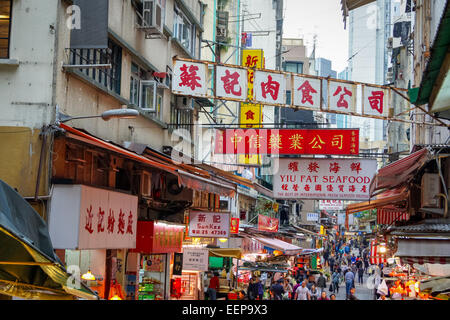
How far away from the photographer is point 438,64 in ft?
25.0

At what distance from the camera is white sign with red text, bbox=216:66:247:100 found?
1569 cm

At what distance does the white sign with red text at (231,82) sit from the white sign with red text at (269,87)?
12.4 inches

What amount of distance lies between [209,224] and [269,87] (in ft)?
20.9

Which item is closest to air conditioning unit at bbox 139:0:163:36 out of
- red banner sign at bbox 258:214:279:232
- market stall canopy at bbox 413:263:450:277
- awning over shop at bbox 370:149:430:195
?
awning over shop at bbox 370:149:430:195

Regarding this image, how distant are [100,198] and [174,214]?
27.3 ft

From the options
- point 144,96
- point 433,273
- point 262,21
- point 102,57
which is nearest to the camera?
point 102,57

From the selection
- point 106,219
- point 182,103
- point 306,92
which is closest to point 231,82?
point 306,92

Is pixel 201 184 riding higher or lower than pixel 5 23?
lower

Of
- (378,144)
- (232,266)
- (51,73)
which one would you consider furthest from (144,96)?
(378,144)

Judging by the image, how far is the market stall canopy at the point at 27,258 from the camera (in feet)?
16.5

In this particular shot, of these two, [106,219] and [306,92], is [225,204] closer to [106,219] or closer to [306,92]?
[306,92]

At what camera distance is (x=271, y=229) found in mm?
33469

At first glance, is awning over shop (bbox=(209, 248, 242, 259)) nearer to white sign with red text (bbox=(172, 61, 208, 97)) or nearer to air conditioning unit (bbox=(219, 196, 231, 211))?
air conditioning unit (bbox=(219, 196, 231, 211))

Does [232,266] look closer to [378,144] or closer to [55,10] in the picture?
[55,10]
